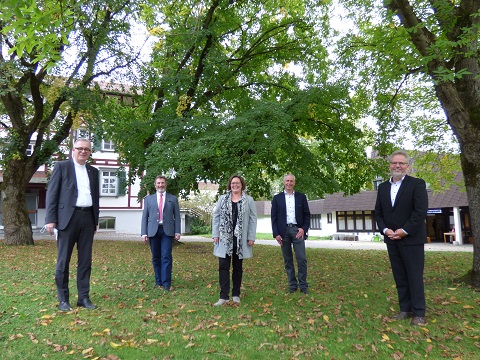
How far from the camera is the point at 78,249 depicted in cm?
562

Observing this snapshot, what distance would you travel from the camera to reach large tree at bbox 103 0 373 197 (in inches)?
457

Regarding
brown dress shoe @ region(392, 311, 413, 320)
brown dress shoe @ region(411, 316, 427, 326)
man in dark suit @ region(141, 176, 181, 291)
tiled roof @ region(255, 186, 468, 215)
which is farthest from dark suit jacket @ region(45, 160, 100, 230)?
tiled roof @ region(255, 186, 468, 215)

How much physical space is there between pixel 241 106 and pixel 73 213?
11.5 metres

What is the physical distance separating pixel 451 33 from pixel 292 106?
5886mm

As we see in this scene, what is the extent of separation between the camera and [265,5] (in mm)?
16062

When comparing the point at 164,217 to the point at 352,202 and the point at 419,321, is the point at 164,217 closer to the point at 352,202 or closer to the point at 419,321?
the point at 419,321

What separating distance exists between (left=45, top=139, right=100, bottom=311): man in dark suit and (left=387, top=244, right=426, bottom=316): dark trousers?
4.29 metres

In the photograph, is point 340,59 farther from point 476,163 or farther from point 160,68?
point 160,68

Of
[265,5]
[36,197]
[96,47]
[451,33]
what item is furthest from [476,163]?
[36,197]

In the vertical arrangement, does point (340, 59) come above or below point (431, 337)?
above

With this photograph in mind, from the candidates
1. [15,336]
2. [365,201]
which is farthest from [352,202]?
[15,336]

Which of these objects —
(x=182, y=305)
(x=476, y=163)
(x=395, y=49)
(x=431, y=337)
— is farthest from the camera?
(x=395, y=49)

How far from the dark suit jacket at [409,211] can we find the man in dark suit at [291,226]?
1727 mm

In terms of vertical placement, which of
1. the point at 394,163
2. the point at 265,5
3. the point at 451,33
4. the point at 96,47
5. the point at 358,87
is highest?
the point at 265,5
